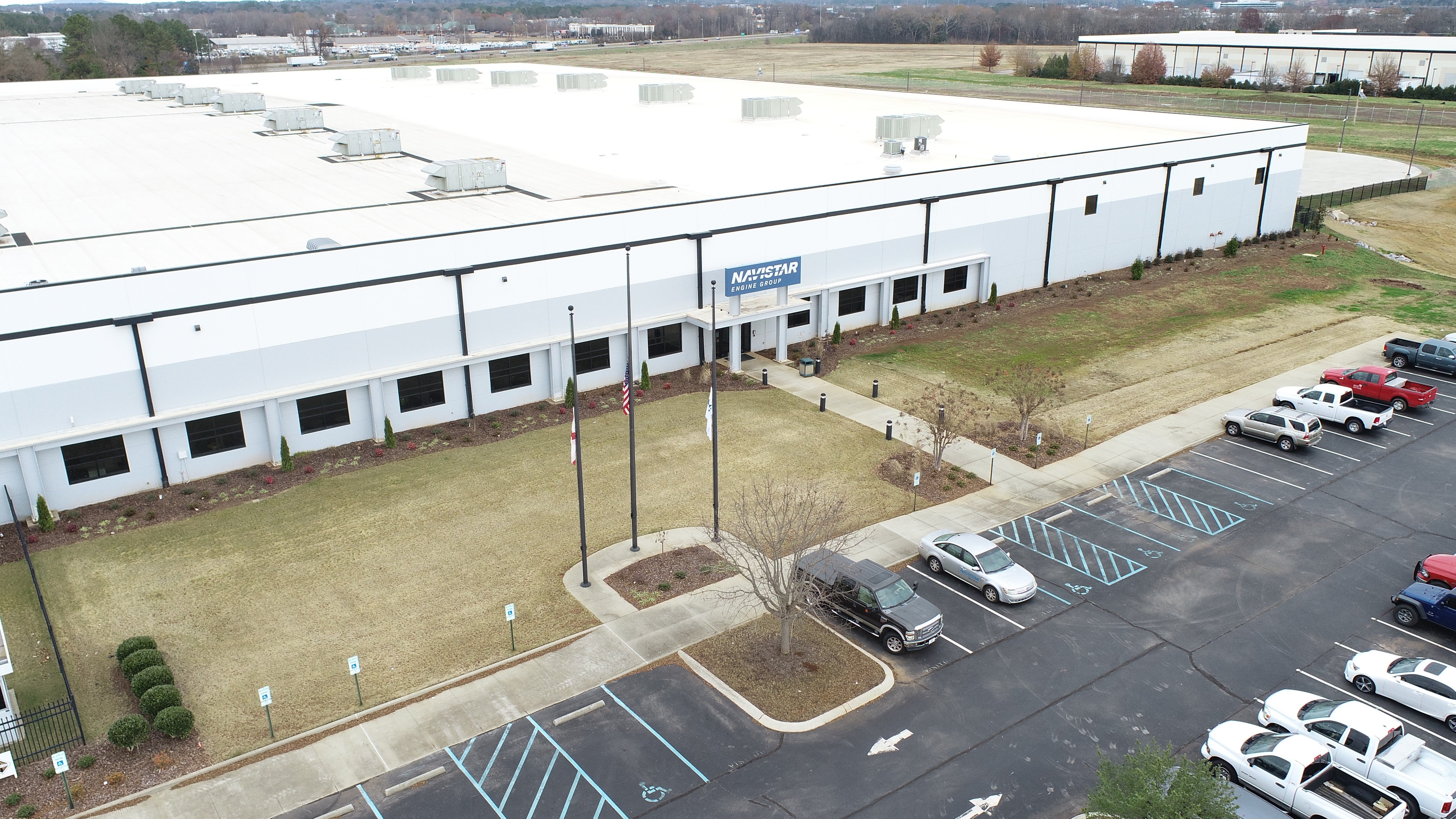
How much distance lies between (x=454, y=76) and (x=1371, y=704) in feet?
Result: 284

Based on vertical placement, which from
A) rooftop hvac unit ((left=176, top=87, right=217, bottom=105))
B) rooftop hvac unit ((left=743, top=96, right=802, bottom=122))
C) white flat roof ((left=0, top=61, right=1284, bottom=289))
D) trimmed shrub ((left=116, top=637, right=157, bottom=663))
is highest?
rooftop hvac unit ((left=176, top=87, right=217, bottom=105))

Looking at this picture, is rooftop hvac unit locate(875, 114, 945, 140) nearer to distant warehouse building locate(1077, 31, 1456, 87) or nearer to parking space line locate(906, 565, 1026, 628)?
parking space line locate(906, 565, 1026, 628)

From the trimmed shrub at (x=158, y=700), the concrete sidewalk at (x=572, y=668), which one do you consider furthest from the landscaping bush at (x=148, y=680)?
the concrete sidewalk at (x=572, y=668)

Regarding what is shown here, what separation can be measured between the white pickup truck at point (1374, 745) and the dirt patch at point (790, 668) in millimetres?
8862

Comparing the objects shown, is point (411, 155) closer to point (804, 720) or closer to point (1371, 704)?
point (804, 720)

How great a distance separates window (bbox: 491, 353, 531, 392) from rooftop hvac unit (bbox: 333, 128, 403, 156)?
21351 millimetres

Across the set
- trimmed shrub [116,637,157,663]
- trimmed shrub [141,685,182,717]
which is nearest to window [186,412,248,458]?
trimmed shrub [116,637,157,663]

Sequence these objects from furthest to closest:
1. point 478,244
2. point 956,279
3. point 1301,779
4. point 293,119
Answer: point 293,119, point 956,279, point 478,244, point 1301,779

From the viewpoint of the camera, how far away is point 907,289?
2035 inches

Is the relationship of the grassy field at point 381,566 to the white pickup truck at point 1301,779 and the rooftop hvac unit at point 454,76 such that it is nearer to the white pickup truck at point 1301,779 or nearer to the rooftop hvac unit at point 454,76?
the white pickup truck at point 1301,779

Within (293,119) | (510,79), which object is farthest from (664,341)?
(510,79)

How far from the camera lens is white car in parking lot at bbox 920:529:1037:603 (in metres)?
27.8

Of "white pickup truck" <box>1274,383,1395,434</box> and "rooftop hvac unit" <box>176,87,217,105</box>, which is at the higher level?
"rooftop hvac unit" <box>176,87,217,105</box>

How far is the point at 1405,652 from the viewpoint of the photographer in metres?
25.7
